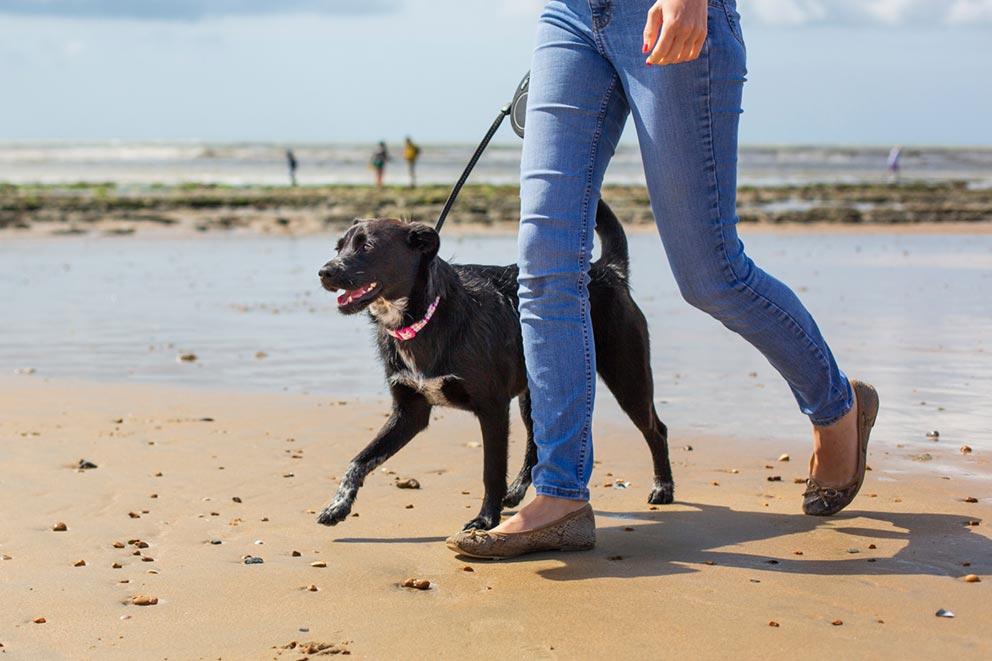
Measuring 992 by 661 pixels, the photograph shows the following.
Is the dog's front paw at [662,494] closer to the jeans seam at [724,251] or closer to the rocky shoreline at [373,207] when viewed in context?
the jeans seam at [724,251]

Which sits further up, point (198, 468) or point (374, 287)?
point (374, 287)

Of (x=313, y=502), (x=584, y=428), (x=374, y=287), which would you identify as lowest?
(x=313, y=502)

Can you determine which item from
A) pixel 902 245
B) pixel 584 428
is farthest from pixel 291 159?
pixel 584 428

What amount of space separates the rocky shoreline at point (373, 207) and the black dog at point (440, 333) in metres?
17.9

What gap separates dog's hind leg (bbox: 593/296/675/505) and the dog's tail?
15cm

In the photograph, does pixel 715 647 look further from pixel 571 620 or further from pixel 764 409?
pixel 764 409

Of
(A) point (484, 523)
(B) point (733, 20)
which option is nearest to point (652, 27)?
(B) point (733, 20)

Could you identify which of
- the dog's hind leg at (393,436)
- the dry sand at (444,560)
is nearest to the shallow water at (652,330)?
the dry sand at (444,560)

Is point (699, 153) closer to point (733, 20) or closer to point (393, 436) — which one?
point (733, 20)

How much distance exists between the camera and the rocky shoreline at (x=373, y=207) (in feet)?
77.3

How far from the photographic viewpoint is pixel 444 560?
3.97m

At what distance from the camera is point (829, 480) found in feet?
14.4

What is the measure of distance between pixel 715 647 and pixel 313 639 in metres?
1.01

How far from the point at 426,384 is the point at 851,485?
154 cm
